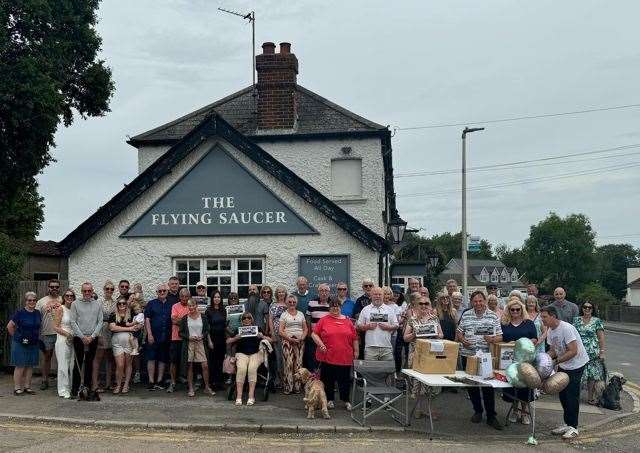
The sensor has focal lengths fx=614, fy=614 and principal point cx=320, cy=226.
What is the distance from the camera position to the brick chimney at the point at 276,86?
54.0ft

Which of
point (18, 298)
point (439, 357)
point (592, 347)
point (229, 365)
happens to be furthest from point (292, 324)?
point (18, 298)

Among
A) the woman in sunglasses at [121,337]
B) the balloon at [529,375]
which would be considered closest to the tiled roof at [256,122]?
the woman in sunglasses at [121,337]

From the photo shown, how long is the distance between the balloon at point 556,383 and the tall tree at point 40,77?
14.7 m

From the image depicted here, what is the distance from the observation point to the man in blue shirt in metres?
10.4

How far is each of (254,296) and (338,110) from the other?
29.6 ft

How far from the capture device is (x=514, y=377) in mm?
7562

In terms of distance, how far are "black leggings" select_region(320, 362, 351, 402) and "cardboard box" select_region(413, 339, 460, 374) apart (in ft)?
4.22

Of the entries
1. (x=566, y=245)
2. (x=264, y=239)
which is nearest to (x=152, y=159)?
(x=264, y=239)

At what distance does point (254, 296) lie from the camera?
1074 centimetres

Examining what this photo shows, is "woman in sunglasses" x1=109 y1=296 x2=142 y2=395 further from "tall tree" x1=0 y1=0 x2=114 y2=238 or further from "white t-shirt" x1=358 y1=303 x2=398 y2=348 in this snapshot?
"tall tree" x1=0 y1=0 x2=114 y2=238

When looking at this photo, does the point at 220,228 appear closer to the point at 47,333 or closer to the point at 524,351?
the point at 47,333

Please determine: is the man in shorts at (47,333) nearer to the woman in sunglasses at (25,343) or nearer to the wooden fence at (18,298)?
the woman in sunglasses at (25,343)

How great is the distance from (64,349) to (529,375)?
717 centimetres

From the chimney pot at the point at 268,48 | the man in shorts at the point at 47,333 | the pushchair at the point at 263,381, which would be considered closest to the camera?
the pushchair at the point at 263,381
